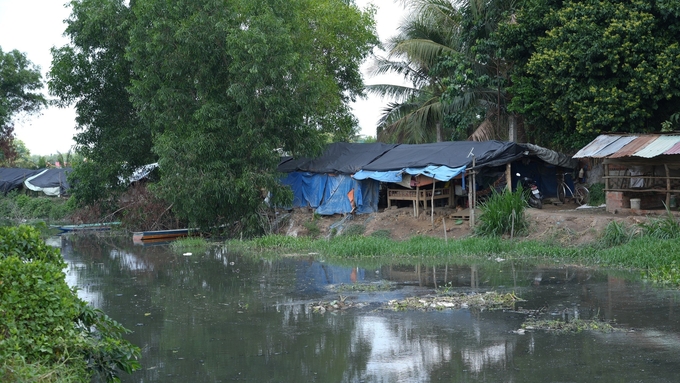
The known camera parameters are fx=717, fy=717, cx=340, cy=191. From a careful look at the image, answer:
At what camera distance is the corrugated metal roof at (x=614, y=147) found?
18.6 m

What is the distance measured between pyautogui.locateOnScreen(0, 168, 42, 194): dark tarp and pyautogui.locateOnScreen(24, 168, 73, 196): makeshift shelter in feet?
2.24

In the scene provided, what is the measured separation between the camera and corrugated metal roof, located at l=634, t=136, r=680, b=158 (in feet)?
57.3

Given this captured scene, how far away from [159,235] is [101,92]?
20.4ft

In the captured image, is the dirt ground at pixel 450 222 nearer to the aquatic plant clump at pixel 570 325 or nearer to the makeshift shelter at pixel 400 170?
the makeshift shelter at pixel 400 170

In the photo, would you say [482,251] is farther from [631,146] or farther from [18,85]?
[18,85]

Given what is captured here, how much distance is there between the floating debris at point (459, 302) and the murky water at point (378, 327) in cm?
29

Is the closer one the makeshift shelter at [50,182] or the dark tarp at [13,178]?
the makeshift shelter at [50,182]

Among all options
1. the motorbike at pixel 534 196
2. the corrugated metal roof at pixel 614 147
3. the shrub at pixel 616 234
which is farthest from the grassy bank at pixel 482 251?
the motorbike at pixel 534 196

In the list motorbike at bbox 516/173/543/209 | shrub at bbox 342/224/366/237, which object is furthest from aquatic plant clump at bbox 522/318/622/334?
motorbike at bbox 516/173/543/209

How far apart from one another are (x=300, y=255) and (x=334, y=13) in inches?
400

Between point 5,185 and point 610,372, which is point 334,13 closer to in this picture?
point 610,372

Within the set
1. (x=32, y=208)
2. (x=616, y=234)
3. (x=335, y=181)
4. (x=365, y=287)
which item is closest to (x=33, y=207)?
(x=32, y=208)

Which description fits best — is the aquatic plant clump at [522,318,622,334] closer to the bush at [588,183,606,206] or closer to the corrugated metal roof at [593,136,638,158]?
the corrugated metal roof at [593,136,638,158]

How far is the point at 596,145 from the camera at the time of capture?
19.5m
